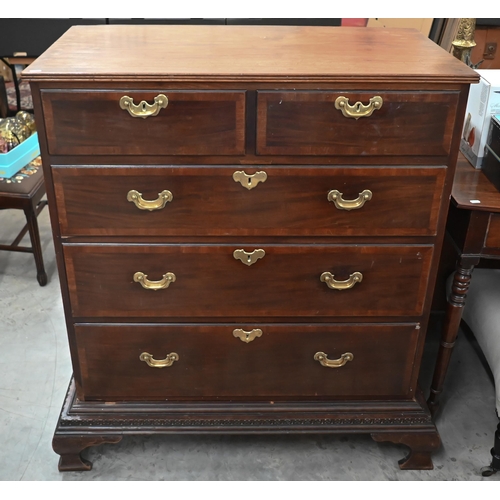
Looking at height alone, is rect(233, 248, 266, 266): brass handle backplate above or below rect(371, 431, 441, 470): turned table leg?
above

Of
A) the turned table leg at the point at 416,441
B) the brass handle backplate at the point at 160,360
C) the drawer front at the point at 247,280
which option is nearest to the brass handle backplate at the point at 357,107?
the drawer front at the point at 247,280

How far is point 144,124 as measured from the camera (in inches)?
51.8

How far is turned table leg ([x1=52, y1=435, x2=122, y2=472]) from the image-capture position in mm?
1709

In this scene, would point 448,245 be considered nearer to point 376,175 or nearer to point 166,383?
point 376,175

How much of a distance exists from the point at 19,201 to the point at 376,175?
1611 millimetres

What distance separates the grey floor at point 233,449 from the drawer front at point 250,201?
780 mm

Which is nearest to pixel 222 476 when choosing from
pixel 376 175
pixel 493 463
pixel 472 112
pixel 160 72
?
pixel 493 463

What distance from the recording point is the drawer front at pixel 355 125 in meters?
1.29

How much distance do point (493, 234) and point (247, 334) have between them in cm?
71

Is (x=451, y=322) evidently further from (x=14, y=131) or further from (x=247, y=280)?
(x=14, y=131)

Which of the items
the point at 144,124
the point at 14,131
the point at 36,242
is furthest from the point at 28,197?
the point at 144,124

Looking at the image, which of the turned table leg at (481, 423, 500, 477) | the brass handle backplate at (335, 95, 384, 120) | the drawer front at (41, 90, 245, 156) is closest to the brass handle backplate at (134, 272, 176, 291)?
the drawer front at (41, 90, 245, 156)

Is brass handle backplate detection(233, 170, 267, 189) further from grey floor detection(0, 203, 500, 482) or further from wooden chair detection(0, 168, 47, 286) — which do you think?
wooden chair detection(0, 168, 47, 286)

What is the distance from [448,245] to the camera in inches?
84.0
